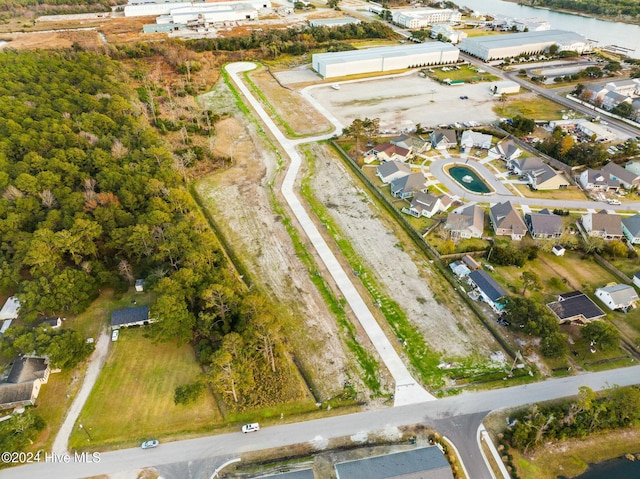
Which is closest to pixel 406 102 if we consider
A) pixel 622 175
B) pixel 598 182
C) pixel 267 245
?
pixel 598 182

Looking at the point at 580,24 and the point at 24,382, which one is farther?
the point at 580,24

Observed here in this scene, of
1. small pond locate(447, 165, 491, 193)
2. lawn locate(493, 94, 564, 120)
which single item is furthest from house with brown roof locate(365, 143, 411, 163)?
lawn locate(493, 94, 564, 120)

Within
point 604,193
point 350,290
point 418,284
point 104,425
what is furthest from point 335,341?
point 604,193

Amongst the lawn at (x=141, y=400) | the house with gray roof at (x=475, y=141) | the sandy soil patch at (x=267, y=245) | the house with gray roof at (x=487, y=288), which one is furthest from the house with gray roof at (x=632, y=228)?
the lawn at (x=141, y=400)

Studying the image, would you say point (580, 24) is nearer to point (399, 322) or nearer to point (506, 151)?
point (506, 151)

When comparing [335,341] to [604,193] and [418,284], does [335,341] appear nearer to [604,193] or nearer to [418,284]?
[418,284]
